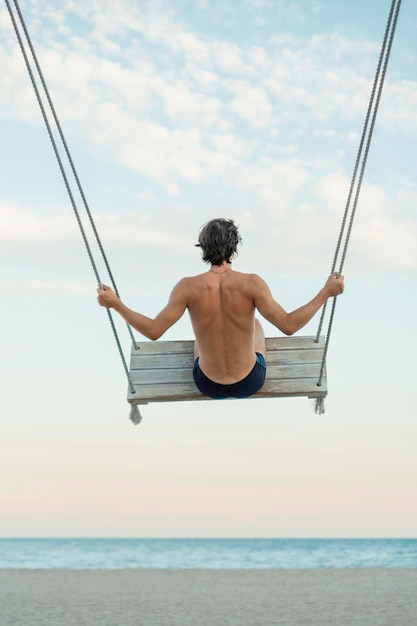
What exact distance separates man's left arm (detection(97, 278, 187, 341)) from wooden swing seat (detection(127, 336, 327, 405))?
2.26 feet

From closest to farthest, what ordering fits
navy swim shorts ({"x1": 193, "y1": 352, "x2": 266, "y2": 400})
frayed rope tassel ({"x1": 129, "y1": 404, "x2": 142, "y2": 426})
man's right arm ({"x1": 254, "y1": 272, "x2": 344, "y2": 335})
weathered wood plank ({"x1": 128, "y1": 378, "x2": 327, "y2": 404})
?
man's right arm ({"x1": 254, "y1": 272, "x2": 344, "y2": 335}), navy swim shorts ({"x1": 193, "y1": 352, "x2": 266, "y2": 400}), weathered wood plank ({"x1": 128, "y1": 378, "x2": 327, "y2": 404}), frayed rope tassel ({"x1": 129, "y1": 404, "x2": 142, "y2": 426})

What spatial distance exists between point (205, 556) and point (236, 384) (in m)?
42.2

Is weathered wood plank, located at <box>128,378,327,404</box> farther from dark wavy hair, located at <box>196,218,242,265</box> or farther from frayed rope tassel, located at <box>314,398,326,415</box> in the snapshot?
dark wavy hair, located at <box>196,218,242,265</box>

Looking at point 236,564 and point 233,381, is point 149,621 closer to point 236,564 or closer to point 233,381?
point 233,381

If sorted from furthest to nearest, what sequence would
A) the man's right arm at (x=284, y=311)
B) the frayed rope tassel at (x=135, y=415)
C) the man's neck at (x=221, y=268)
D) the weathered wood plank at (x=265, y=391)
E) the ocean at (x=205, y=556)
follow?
the ocean at (x=205, y=556), the frayed rope tassel at (x=135, y=415), the weathered wood plank at (x=265, y=391), the man's neck at (x=221, y=268), the man's right arm at (x=284, y=311)

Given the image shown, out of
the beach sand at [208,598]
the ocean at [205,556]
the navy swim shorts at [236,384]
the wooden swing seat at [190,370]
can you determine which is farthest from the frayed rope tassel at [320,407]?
the ocean at [205,556]

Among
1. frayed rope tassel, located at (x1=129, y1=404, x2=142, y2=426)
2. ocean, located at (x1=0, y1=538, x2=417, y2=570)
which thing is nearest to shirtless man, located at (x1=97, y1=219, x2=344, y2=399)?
frayed rope tassel, located at (x1=129, y1=404, x2=142, y2=426)

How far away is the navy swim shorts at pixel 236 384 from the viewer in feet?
15.7

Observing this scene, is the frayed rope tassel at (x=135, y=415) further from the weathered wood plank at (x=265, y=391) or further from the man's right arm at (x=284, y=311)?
the man's right arm at (x=284, y=311)

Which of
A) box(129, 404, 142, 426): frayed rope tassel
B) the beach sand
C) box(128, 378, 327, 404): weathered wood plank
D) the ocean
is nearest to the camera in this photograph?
box(128, 378, 327, 404): weathered wood plank

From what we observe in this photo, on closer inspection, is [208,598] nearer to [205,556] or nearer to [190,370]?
[190,370]

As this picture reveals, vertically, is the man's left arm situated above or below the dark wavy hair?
below

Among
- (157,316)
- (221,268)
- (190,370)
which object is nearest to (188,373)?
(190,370)

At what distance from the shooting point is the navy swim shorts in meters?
4.78
